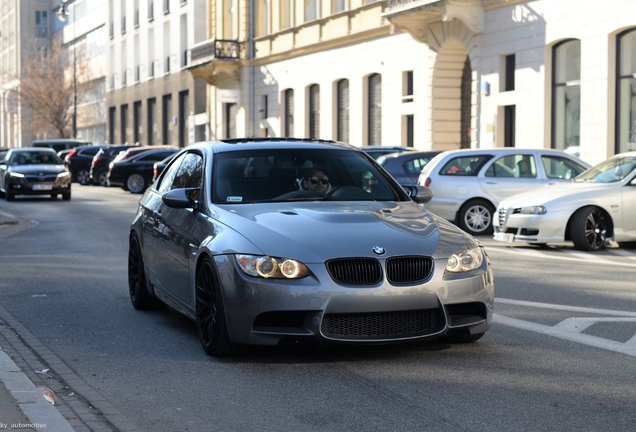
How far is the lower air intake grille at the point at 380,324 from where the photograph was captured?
22.0 feet

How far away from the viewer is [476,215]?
1869 centimetres

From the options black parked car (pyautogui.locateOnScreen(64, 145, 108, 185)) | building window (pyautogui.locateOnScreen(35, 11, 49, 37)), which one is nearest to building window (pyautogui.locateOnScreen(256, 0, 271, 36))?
black parked car (pyautogui.locateOnScreen(64, 145, 108, 185))

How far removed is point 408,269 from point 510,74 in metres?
23.6

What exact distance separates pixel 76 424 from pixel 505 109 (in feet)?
83.7

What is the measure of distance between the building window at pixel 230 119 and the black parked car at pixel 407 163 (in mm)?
29042

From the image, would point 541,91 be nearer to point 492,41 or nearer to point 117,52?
point 492,41

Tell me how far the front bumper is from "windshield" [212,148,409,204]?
42.9 inches

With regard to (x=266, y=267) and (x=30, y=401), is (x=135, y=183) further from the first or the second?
(x=30, y=401)

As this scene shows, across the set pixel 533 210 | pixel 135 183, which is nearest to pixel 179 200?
pixel 533 210

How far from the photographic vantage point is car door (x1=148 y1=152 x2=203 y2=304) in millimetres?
7828

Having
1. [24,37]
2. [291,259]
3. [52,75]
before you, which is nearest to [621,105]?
[291,259]

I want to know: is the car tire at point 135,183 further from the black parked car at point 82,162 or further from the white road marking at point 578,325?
the white road marking at point 578,325

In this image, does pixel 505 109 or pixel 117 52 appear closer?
pixel 505 109

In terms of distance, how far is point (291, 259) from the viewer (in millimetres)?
6688
